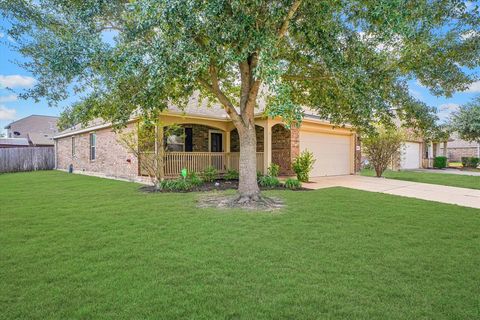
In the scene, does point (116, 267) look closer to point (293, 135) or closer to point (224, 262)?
point (224, 262)

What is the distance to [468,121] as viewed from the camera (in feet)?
82.5

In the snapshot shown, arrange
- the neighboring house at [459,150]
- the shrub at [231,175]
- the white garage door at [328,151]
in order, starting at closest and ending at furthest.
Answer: the shrub at [231,175], the white garage door at [328,151], the neighboring house at [459,150]

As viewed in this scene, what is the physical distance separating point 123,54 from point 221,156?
8.16 m

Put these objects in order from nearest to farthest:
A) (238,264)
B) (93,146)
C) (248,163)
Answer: (238,264)
(248,163)
(93,146)


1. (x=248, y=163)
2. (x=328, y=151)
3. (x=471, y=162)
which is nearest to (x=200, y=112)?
(x=248, y=163)

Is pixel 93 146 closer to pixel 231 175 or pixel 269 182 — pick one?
pixel 231 175

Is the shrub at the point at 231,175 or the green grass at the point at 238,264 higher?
the shrub at the point at 231,175

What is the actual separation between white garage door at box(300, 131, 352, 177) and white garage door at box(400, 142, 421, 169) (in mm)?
10744

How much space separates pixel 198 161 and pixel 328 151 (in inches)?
272

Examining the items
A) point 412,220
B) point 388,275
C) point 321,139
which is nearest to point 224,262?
point 388,275

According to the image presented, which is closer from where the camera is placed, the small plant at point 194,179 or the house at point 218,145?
the small plant at point 194,179

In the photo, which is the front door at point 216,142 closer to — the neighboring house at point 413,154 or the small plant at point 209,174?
the small plant at point 209,174

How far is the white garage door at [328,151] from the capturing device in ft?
48.0

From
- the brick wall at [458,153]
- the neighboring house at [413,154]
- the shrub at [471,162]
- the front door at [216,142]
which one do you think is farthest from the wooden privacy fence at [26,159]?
the brick wall at [458,153]
